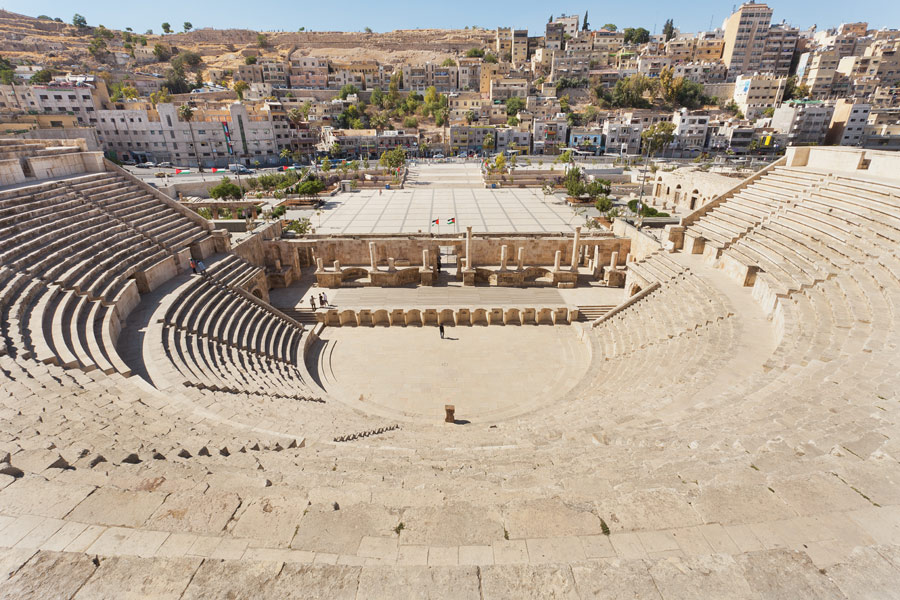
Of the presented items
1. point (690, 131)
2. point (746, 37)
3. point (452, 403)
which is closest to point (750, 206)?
point (452, 403)

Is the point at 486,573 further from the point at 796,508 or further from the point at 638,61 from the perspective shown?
the point at 638,61

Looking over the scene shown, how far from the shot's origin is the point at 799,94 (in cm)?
9781

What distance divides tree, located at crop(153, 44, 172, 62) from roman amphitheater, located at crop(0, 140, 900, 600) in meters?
148

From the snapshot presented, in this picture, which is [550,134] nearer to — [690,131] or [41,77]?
[690,131]

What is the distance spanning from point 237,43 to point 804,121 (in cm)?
17144

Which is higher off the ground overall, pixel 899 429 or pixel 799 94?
pixel 799 94

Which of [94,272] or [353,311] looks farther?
[353,311]

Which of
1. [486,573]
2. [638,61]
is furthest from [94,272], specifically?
[638,61]

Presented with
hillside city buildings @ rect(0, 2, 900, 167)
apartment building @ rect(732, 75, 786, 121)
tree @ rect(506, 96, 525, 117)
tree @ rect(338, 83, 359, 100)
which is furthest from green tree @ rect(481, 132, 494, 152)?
apartment building @ rect(732, 75, 786, 121)

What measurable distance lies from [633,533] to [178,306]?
20.4 meters

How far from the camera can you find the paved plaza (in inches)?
1529

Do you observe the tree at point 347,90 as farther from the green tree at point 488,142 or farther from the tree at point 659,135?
the tree at point 659,135

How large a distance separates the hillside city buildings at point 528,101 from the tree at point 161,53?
13426 millimetres

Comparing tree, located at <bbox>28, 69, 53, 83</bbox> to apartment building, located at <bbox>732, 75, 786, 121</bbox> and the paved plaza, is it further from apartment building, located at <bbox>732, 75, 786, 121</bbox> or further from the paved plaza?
apartment building, located at <bbox>732, 75, 786, 121</bbox>
